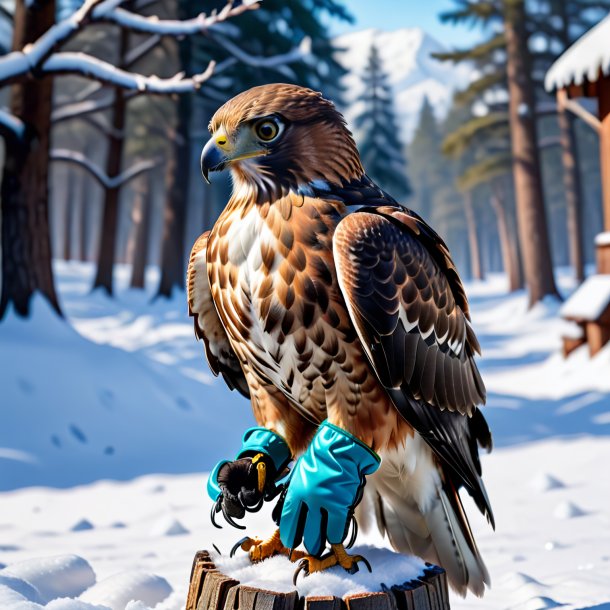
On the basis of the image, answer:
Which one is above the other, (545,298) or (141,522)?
(545,298)

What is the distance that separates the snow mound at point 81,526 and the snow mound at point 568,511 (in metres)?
3.11

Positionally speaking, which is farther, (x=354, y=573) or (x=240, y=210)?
(x=240, y=210)

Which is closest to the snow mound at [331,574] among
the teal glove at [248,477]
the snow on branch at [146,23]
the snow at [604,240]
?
the teal glove at [248,477]

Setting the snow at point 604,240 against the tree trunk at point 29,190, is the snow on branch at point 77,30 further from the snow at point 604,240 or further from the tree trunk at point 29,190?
the snow at point 604,240

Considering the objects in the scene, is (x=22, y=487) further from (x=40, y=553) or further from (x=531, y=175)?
(x=531, y=175)

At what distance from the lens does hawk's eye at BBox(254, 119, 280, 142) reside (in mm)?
2100

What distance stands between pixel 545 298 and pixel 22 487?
13.4 m

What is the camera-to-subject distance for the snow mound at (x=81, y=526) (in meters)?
4.80

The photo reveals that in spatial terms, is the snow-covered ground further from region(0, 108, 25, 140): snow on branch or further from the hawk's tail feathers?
region(0, 108, 25, 140): snow on branch

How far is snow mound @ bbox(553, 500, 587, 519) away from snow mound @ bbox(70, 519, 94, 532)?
3.11m

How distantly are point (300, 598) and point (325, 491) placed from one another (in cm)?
29

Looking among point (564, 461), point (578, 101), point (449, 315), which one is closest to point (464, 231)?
point (578, 101)

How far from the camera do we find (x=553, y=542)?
13.5ft

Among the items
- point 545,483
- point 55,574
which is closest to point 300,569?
point 55,574
